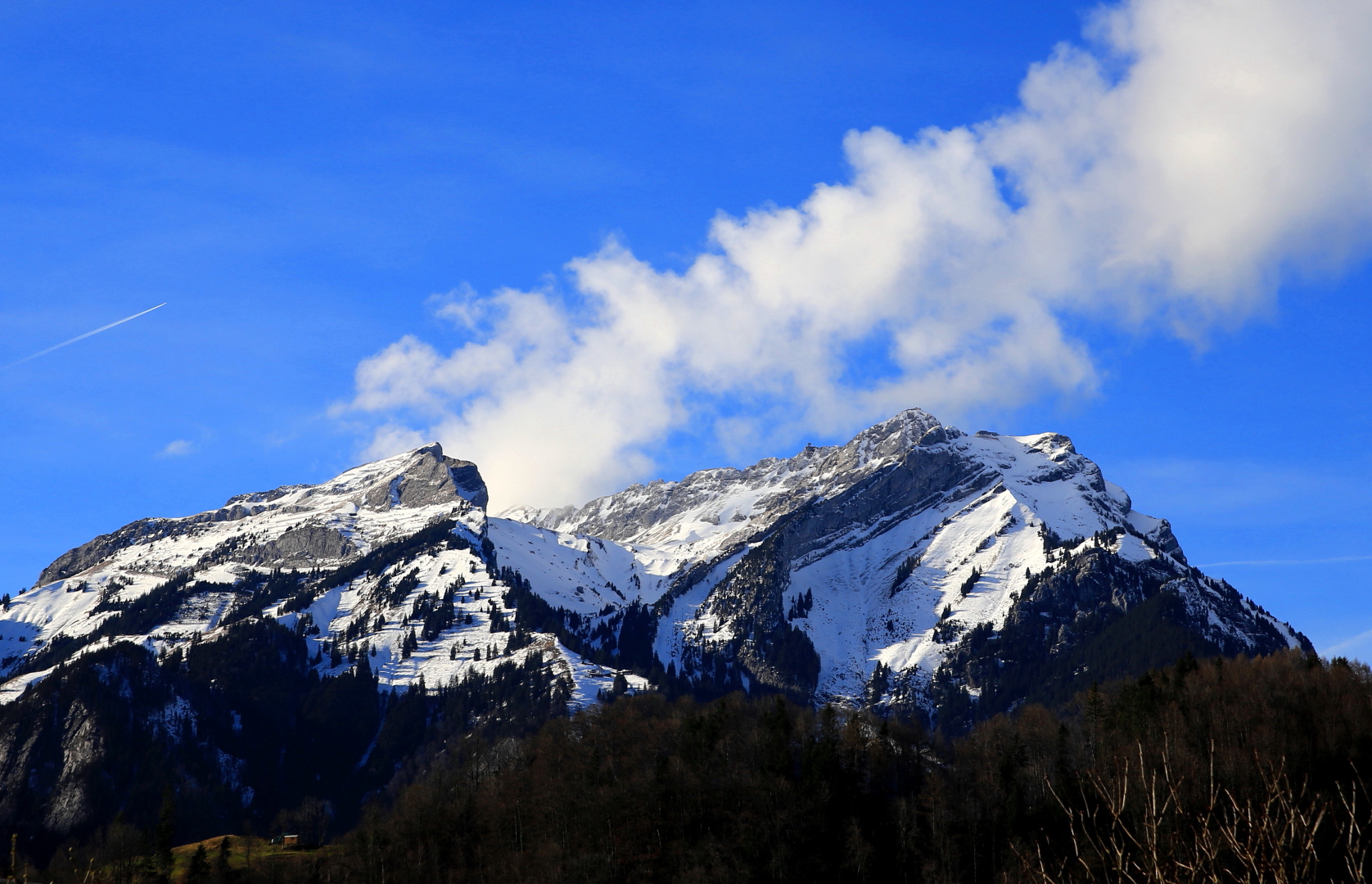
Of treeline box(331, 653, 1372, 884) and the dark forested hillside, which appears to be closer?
treeline box(331, 653, 1372, 884)

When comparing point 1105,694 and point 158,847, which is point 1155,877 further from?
point 1105,694

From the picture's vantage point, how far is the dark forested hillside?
13200 centimetres

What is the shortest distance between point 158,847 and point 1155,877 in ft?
508

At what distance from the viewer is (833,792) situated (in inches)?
5827

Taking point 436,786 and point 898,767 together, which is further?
point 436,786

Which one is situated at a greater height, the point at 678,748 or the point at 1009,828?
the point at 678,748

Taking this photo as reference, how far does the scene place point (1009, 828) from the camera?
5374 inches

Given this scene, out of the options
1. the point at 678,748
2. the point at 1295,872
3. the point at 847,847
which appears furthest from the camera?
the point at 678,748

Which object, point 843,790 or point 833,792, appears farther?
point 843,790

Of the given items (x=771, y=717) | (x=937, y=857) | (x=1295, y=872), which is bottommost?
(x=937, y=857)

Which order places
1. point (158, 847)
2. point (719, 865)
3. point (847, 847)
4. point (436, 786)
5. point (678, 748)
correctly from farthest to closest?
point (436, 786), point (678, 748), point (158, 847), point (847, 847), point (719, 865)

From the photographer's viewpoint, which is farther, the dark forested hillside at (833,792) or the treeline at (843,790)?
the dark forested hillside at (833,792)

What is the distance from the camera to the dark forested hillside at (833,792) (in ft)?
433

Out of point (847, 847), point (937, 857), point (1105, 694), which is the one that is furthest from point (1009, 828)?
point (1105, 694)
